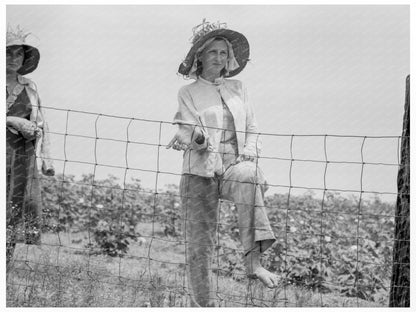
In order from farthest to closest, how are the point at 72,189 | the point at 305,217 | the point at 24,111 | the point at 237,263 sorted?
the point at 72,189 → the point at 305,217 → the point at 237,263 → the point at 24,111

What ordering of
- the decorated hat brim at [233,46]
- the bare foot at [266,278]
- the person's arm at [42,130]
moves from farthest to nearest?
the person's arm at [42,130], the decorated hat brim at [233,46], the bare foot at [266,278]

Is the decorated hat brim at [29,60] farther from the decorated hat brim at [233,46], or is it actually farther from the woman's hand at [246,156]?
the woman's hand at [246,156]

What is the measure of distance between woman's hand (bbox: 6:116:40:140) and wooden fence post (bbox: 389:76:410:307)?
2.62m

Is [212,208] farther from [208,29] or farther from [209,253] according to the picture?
[208,29]

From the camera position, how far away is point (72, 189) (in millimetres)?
10164

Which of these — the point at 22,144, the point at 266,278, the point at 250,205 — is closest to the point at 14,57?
the point at 22,144

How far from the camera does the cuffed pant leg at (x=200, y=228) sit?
473cm

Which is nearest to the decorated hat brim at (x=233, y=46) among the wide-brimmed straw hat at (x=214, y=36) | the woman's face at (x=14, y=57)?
the wide-brimmed straw hat at (x=214, y=36)

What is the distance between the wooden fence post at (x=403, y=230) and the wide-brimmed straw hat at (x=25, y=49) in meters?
2.76

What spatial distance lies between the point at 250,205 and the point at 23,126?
74.5 inches

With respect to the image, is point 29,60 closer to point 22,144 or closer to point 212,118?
point 22,144

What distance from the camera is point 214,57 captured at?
4.88m
